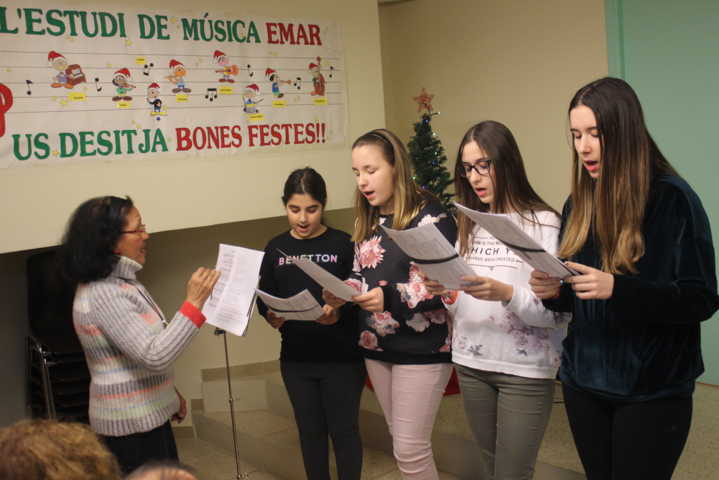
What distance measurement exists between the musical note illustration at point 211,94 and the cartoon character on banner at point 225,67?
7 centimetres

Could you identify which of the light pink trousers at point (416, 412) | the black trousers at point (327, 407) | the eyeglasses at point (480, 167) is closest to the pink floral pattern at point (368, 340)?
the light pink trousers at point (416, 412)

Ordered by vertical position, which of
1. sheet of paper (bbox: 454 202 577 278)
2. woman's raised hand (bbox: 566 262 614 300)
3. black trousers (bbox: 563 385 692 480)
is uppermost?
sheet of paper (bbox: 454 202 577 278)

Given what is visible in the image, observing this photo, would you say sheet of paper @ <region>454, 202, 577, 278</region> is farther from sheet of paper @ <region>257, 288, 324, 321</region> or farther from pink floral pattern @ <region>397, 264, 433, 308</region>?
sheet of paper @ <region>257, 288, 324, 321</region>

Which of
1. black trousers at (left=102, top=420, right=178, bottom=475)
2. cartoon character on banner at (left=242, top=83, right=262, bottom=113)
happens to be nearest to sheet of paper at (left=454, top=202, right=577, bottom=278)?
black trousers at (left=102, top=420, right=178, bottom=475)

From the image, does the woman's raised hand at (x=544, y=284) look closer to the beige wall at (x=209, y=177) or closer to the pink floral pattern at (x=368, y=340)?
the pink floral pattern at (x=368, y=340)

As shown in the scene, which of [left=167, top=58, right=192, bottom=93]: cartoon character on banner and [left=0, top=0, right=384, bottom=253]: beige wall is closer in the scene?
[left=0, top=0, right=384, bottom=253]: beige wall

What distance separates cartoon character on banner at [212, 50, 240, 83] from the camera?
3611 millimetres

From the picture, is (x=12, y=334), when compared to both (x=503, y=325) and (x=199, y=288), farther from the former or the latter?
(x=503, y=325)


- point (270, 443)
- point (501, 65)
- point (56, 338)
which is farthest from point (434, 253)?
point (501, 65)

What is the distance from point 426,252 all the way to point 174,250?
2818 millimetres

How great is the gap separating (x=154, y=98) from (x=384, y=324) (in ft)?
5.81

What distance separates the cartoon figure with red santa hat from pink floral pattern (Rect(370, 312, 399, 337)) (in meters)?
1.69

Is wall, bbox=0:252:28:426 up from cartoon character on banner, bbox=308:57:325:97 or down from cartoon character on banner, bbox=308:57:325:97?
down

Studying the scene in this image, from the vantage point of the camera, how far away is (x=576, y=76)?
4.20 meters
